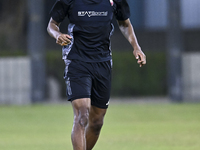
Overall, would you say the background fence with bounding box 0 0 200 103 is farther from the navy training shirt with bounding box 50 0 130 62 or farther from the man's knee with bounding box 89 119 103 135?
the navy training shirt with bounding box 50 0 130 62

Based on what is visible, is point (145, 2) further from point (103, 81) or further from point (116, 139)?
point (103, 81)

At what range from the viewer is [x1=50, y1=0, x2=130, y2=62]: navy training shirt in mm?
6160

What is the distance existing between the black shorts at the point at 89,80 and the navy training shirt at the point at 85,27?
0.27 feet

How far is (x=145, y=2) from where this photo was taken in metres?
18.6

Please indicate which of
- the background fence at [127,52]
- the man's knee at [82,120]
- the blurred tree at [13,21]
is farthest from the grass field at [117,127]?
the blurred tree at [13,21]

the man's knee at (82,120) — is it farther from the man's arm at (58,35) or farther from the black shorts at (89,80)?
the man's arm at (58,35)

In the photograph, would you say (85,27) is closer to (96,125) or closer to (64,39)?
(64,39)

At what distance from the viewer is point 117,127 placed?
409 inches

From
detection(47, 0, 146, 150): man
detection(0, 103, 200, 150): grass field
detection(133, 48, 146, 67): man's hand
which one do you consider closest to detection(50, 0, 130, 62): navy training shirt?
detection(47, 0, 146, 150): man

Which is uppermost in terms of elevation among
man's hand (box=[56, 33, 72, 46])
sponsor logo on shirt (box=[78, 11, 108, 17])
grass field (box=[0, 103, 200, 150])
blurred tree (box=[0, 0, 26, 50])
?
sponsor logo on shirt (box=[78, 11, 108, 17])

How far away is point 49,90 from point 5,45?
2.62 m

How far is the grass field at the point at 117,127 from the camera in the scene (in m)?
8.16

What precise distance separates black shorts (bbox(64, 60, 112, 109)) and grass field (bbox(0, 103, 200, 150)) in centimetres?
169

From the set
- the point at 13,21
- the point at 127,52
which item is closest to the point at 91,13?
the point at 127,52
